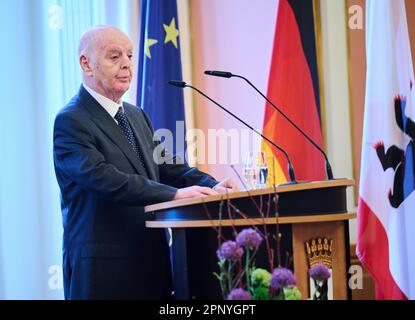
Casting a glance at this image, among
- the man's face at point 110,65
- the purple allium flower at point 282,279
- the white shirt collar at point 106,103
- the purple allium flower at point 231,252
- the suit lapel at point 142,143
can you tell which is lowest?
the purple allium flower at point 282,279

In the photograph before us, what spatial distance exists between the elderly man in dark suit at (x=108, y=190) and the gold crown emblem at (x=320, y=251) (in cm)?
46

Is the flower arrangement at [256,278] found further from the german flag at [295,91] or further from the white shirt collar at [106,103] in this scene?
the german flag at [295,91]

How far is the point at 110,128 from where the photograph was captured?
3.09 metres

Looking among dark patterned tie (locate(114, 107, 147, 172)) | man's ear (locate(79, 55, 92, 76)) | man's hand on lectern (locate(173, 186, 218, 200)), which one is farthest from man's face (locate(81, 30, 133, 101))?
man's hand on lectern (locate(173, 186, 218, 200))

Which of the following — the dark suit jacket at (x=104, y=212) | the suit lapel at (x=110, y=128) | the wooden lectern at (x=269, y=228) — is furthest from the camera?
the suit lapel at (x=110, y=128)

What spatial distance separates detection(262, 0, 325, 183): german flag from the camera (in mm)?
4578

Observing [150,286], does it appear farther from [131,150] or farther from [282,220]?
[282,220]

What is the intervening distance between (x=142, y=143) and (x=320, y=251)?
1.10 meters

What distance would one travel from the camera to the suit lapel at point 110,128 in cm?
306

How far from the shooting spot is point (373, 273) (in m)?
3.85

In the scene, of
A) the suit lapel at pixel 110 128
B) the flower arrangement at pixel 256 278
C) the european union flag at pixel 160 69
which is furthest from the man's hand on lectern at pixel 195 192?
the european union flag at pixel 160 69

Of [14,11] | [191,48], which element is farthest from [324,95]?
[14,11]

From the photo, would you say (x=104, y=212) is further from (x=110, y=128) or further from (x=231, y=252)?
(x=231, y=252)

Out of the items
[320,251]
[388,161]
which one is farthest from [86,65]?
[388,161]
